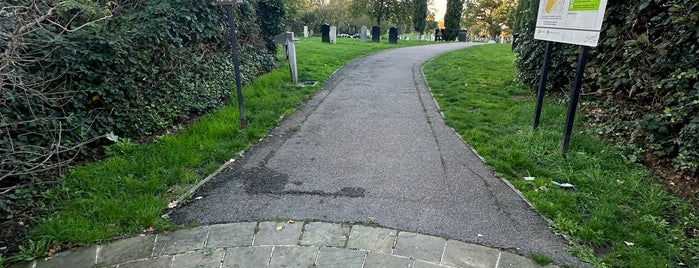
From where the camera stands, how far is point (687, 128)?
3770mm

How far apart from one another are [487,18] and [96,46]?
50.5 meters

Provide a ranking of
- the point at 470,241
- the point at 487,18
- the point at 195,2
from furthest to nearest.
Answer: the point at 487,18
the point at 195,2
the point at 470,241

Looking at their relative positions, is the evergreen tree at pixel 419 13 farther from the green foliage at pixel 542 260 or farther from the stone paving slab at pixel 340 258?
the stone paving slab at pixel 340 258

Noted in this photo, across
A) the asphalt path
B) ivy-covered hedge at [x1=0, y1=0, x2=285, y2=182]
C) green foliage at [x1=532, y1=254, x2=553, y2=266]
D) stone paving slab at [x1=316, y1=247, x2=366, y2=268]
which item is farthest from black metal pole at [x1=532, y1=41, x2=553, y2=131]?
ivy-covered hedge at [x1=0, y1=0, x2=285, y2=182]

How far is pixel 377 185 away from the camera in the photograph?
386 centimetres

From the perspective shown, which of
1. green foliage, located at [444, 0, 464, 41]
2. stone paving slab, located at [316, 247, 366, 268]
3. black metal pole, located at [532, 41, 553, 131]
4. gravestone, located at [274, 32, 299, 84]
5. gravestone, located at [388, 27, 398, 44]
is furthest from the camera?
green foliage, located at [444, 0, 464, 41]

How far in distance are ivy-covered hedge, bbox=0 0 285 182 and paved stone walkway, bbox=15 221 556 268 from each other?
3.77 ft

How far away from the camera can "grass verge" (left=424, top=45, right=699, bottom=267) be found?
9.18 ft

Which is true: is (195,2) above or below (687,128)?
above

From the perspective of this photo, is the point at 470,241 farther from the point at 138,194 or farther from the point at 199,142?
the point at 199,142

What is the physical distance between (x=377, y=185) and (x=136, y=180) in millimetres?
2456

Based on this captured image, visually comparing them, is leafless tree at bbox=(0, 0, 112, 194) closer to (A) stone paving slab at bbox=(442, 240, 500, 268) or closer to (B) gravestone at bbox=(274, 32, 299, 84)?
(A) stone paving slab at bbox=(442, 240, 500, 268)

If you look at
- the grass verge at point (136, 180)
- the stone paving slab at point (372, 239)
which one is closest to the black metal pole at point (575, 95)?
the stone paving slab at point (372, 239)

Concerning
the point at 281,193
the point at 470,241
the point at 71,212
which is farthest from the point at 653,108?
the point at 71,212
